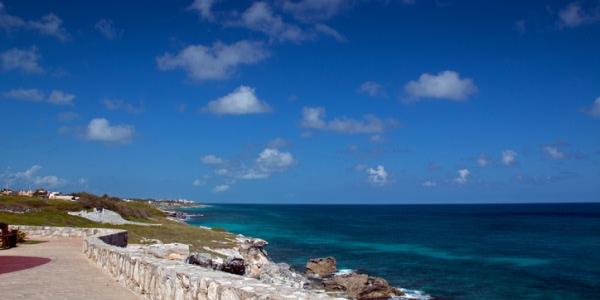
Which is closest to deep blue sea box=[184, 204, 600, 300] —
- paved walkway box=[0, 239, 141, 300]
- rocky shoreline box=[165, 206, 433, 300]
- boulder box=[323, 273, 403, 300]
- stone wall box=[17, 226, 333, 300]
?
boulder box=[323, 273, 403, 300]

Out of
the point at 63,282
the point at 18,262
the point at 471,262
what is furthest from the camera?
the point at 471,262

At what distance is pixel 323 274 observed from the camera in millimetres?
38344

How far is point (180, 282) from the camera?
9195 mm

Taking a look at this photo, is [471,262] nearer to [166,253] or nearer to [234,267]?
[234,267]

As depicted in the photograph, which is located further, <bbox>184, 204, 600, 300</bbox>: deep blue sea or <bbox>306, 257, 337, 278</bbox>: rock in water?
<bbox>306, 257, 337, 278</bbox>: rock in water

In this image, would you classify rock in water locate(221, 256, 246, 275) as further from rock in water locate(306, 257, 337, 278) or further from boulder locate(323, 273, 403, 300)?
rock in water locate(306, 257, 337, 278)

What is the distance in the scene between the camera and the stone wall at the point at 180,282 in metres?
7.15

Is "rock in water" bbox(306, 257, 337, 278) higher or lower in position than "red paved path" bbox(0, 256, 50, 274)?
lower

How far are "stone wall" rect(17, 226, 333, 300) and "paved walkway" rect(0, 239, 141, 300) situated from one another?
0.37 meters

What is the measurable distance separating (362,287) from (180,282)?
2392cm

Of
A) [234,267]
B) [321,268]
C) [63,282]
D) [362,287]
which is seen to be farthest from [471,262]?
[63,282]

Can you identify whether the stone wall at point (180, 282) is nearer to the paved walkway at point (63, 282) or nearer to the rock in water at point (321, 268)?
the paved walkway at point (63, 282)

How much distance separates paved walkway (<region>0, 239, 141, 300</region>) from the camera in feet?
38.9

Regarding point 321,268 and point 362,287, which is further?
point 321,268
